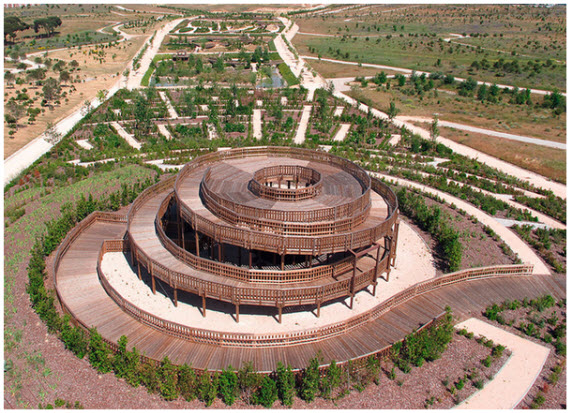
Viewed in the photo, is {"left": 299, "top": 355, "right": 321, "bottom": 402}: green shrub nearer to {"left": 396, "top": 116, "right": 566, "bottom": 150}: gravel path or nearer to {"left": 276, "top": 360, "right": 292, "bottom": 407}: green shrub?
{"left": 276, "top": 360, "right": 292, "bottom": 407}: green shrub

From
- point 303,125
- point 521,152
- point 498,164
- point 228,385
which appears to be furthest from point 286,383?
point 303,125

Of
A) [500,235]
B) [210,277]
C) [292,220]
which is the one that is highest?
[292,220]

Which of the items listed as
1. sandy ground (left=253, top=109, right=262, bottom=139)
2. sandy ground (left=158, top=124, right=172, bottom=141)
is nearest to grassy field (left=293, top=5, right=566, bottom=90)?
sandy ground (left=253, top=109, right=262, bottom=139)

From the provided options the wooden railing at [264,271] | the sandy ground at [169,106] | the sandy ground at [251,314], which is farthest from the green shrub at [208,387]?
the sandy ground at [169,106]

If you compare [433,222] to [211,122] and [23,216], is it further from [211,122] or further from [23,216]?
[211,122]

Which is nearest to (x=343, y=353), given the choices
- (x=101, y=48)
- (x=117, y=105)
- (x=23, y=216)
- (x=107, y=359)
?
(x=107, y=359)

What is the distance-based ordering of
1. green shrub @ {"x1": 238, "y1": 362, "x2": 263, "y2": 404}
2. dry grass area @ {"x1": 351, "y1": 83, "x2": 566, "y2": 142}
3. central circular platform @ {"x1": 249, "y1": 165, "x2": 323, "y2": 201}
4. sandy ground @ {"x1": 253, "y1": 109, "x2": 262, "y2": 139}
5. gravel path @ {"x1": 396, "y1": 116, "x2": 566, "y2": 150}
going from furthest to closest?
dry grass area @ {"x1": 351, "y1": 83, "x2": 566, "y2": 142}
gravel path @ {"x1": 396, "y1": 116, "x2": 566, "y2": 150}
sandy ground @ {"x1": 253, "y1": 109, "x2": 262, "y2": 139}
central circular platform @ {"x1": 249, "y1": 165, "x2": 323, "y2": 201}
green shrub @ {"x1": 238, "y1": 362, "x2": 263, "y2": 404}

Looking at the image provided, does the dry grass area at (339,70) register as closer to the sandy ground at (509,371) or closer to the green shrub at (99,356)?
the sandy ground at (509,371)
